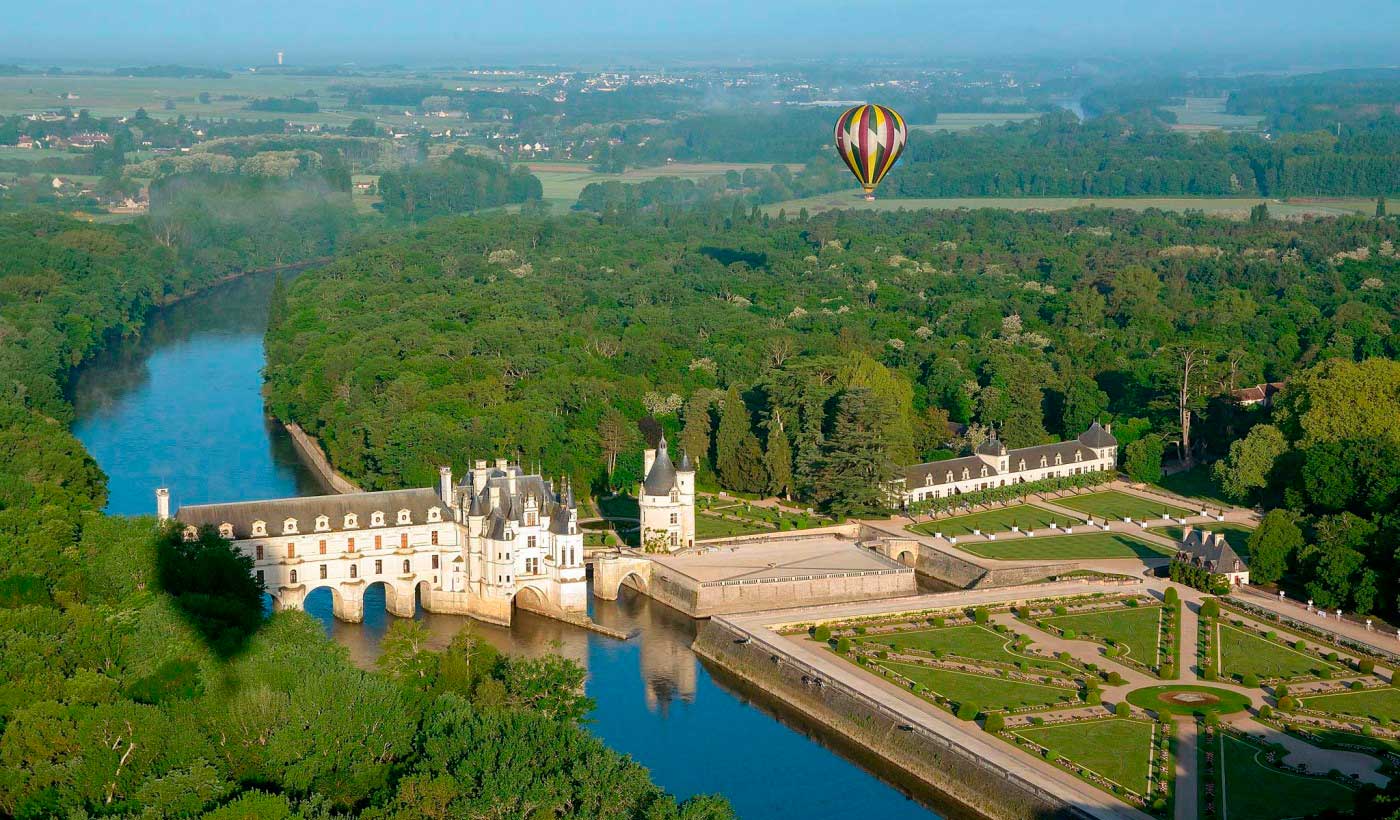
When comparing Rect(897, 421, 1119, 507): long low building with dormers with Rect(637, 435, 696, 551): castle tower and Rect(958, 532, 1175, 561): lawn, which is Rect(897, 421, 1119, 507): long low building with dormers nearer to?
Rect(958, 532, 1175, 561): lawn

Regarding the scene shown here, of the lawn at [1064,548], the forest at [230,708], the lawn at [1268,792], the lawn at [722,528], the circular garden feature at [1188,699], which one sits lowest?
the lawn at [1064,548]

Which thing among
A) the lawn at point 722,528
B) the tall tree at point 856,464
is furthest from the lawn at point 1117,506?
the lawn at point 722,528

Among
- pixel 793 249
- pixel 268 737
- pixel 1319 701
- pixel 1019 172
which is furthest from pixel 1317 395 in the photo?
pixel 1019 172

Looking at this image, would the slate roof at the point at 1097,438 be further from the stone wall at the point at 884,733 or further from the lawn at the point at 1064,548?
the stone wall at the point at 884,733

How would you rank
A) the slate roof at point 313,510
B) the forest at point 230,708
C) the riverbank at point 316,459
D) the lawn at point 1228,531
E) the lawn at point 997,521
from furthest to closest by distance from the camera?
the riverbank at point 316,459 → the lawn at point 997,521 → the lawn at point 1228,531 → the slate roof at point 313,510 → the forest at point 230,708

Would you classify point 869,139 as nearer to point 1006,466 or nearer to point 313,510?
point 1006,466

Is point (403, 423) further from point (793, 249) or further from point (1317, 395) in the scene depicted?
point (793, 249)

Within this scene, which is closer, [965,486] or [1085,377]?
[965,486]
